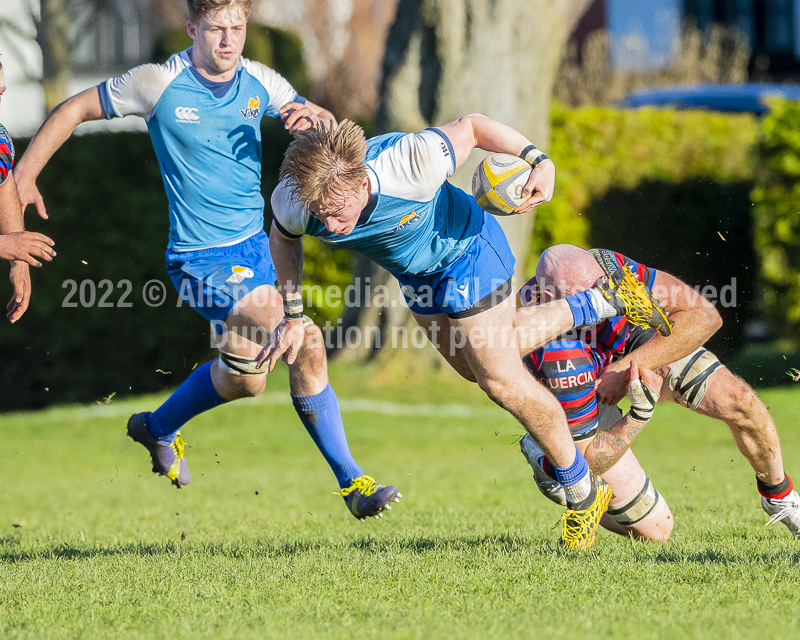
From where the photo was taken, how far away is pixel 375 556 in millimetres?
4789

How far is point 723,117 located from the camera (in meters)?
14.2

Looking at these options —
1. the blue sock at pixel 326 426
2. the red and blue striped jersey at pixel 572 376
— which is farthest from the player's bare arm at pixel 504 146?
the blue sock at pixel 326 426

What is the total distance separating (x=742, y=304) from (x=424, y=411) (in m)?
5.35

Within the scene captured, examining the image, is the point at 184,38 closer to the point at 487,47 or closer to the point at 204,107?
the point at 487,47

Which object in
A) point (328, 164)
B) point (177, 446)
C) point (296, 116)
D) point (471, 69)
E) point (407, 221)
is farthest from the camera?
point (471, 69)

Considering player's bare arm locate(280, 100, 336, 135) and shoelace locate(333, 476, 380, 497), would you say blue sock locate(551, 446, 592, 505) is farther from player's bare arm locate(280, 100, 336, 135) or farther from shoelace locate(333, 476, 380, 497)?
player's bare arm locate(280, 100, 336, 135)

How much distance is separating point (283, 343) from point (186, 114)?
5.07 feet

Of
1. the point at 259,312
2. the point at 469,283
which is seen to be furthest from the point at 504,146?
the point at 259,312

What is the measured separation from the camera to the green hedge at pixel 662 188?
1348 cm

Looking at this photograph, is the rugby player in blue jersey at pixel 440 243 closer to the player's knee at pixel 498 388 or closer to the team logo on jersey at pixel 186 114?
the player's knee at pixel 498 388

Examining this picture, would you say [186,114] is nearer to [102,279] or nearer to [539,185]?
[539,185]

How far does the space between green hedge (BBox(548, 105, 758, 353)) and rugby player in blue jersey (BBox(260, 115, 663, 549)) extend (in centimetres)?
841

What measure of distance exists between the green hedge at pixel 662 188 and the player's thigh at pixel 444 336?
→ 320 inches

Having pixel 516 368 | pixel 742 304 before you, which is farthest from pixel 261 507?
pixel 742 304
